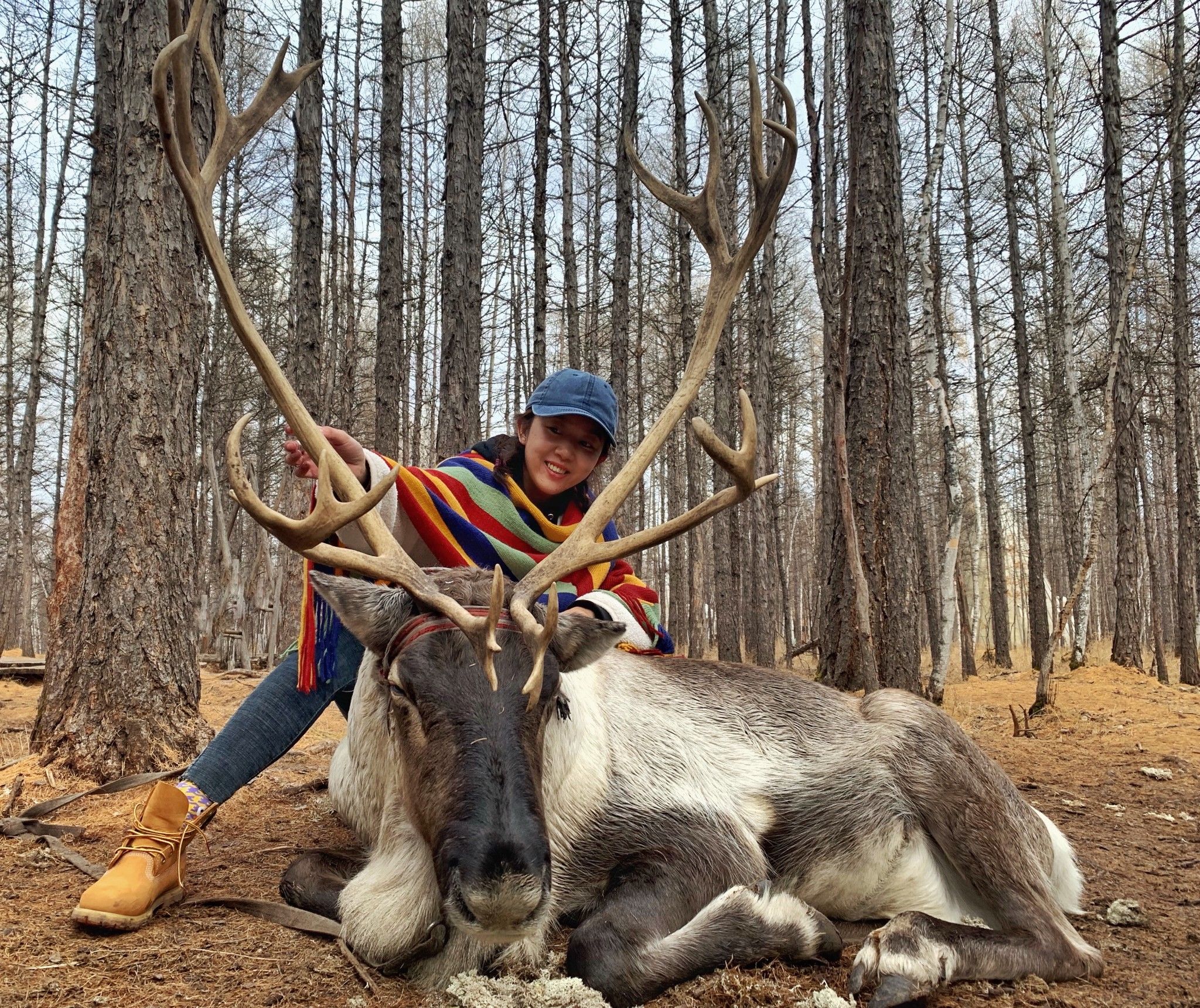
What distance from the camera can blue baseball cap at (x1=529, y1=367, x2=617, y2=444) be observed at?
3.40 metres

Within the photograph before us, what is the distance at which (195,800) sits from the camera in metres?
2.72

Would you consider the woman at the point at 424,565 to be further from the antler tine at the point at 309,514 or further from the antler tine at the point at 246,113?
the antler tine at the point at 246,113

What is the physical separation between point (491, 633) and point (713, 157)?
2120 mm

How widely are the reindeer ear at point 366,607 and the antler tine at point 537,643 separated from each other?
0.44 meters

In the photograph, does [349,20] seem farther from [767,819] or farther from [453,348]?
[767,819]

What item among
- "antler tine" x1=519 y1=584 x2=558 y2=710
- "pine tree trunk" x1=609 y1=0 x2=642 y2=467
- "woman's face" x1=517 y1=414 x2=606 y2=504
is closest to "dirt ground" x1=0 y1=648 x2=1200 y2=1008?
"antler tine" x1=519 y1=584 x2=558 y2=710

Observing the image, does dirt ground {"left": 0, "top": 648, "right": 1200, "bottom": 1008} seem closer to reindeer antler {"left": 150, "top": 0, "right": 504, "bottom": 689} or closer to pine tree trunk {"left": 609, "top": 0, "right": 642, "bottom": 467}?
reindeer antler {"left": 150, "top": 0, "right": 504, "bottom": 689}

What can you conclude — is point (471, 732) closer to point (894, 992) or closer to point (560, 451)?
point (894, 992)

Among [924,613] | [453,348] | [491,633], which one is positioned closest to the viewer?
[491,633]

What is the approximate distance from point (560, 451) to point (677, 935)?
6.34ft

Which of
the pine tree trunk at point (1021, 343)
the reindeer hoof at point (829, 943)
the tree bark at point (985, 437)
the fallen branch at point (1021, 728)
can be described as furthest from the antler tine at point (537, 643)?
the tree bark at point (985, 437)

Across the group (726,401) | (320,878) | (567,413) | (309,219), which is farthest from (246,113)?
(726,401)

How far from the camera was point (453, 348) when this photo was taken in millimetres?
9273

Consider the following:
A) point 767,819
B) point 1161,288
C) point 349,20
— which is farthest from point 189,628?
point 1161,288
